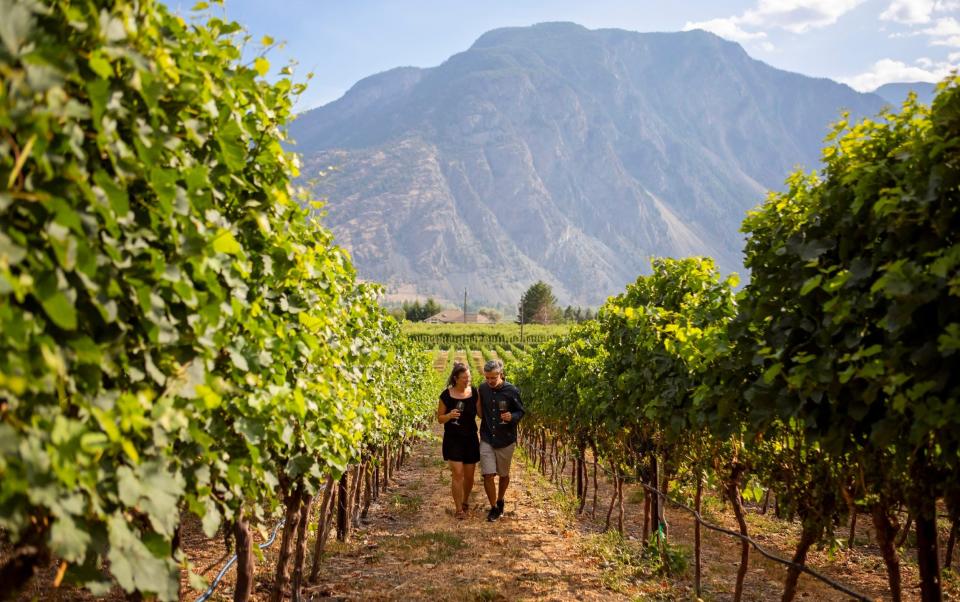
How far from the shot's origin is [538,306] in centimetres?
12106

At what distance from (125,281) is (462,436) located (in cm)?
748

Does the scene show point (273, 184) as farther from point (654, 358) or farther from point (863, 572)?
point (863, 572)

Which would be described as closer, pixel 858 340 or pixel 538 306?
pixel 858 340

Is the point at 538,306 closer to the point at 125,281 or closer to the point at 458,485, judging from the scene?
the point at 458,485

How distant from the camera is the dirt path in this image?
6.47 metres

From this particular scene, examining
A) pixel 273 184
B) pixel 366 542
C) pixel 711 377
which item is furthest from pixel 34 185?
pixel 366 542

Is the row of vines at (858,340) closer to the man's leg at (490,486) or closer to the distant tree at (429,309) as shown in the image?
the man's leg at (490,486)

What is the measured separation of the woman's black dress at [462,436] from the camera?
9.30 metres

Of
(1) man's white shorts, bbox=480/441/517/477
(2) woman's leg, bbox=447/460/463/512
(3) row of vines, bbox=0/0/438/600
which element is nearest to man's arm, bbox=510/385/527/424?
(1) man's white shorts, bbox=480/441/517/477

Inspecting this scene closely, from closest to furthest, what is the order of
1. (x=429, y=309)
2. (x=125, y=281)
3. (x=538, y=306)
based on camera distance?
(x=125, y=281), (x=538, y=306), (x=429, y=309)

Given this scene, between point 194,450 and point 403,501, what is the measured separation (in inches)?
436

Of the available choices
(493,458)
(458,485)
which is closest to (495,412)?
(493,458)

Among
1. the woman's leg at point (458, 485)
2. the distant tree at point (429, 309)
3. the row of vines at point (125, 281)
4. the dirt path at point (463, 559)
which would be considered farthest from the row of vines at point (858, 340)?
the distant tree at point (429, 309)

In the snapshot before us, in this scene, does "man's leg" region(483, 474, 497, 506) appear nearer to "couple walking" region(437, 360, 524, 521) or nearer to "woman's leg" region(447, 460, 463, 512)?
"couple walking" region(437, 360, 524, 521)
